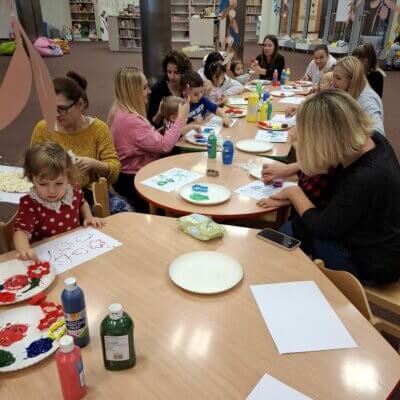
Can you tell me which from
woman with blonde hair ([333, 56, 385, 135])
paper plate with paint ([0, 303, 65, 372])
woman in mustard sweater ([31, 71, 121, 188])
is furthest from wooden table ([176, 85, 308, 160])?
paper plate with paint ([0, 303, 65, 372])

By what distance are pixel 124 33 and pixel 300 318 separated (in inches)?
514

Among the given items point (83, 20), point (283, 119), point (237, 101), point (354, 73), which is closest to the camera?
point (354, 73)

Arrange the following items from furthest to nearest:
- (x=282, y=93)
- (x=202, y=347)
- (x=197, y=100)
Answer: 1. (x=282, y=93)
2. (x=197, y=100)
3. (x=202, y=347)

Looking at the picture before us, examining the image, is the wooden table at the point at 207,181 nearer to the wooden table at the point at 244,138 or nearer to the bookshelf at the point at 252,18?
the wooden table at the point at 244,138

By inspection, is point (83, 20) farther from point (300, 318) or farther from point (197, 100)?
point (300, 318)

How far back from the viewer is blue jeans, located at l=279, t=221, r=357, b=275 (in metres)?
1.71

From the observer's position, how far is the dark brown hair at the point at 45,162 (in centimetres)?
151

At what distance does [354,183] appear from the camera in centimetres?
153

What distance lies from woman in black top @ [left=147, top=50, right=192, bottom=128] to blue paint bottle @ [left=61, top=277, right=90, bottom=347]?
8.17 ft

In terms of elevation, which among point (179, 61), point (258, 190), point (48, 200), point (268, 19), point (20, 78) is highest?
point (268, 19)

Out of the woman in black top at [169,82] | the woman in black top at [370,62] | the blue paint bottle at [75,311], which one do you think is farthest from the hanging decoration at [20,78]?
the woman in black top at [370,62]

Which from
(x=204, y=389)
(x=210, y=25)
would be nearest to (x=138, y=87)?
(x=204, y=389)

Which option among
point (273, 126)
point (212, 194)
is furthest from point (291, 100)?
point (212, 194)

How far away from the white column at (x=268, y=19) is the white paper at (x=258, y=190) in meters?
12.9
